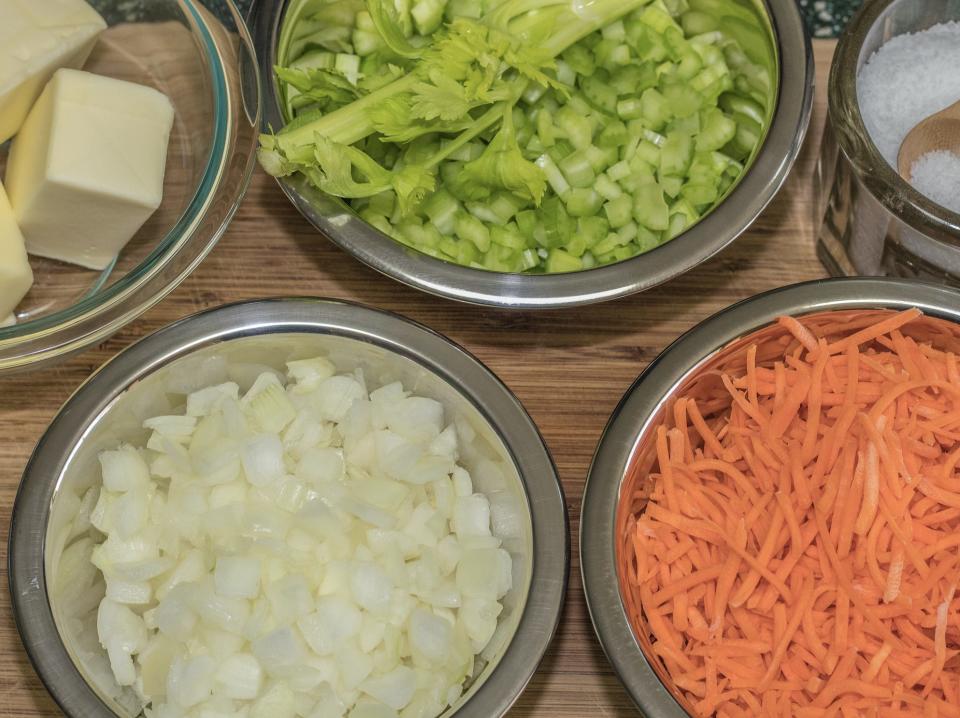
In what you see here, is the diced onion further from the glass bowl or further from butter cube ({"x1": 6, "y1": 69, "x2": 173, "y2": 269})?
butter cube ({"x1": 6, "y1": 69, "x2": 173, "y2": 269})

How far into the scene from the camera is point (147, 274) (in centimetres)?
170

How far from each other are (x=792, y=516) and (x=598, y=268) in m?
0.48

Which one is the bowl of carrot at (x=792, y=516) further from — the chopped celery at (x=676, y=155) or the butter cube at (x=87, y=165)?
the butter cube at (x=87, y=165)

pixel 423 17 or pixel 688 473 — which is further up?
pixel 423 17

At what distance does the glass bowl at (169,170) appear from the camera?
5.56ft

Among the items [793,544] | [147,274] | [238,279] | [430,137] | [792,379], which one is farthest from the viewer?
[238,279]

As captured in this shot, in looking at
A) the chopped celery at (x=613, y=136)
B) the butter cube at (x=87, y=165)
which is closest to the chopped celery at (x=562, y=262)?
the chopped celery at (x=613, y=136)

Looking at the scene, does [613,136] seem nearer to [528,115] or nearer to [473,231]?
[528,115]

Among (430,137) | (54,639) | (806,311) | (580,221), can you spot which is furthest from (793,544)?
(54,639)

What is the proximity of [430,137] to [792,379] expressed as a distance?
2.44 ft

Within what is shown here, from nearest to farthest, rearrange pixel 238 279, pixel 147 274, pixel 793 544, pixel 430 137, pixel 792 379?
1. pixel 793 544
2. pixel 792 379
3. pixel 147 274
4. pixel 430 137
5. pixel 238 279

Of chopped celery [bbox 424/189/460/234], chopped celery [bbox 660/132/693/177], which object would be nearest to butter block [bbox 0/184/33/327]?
chopped celery [bbox 424/189/460/234]

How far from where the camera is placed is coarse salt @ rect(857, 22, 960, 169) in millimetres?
1797

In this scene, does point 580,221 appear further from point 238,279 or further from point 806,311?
point 238,279
